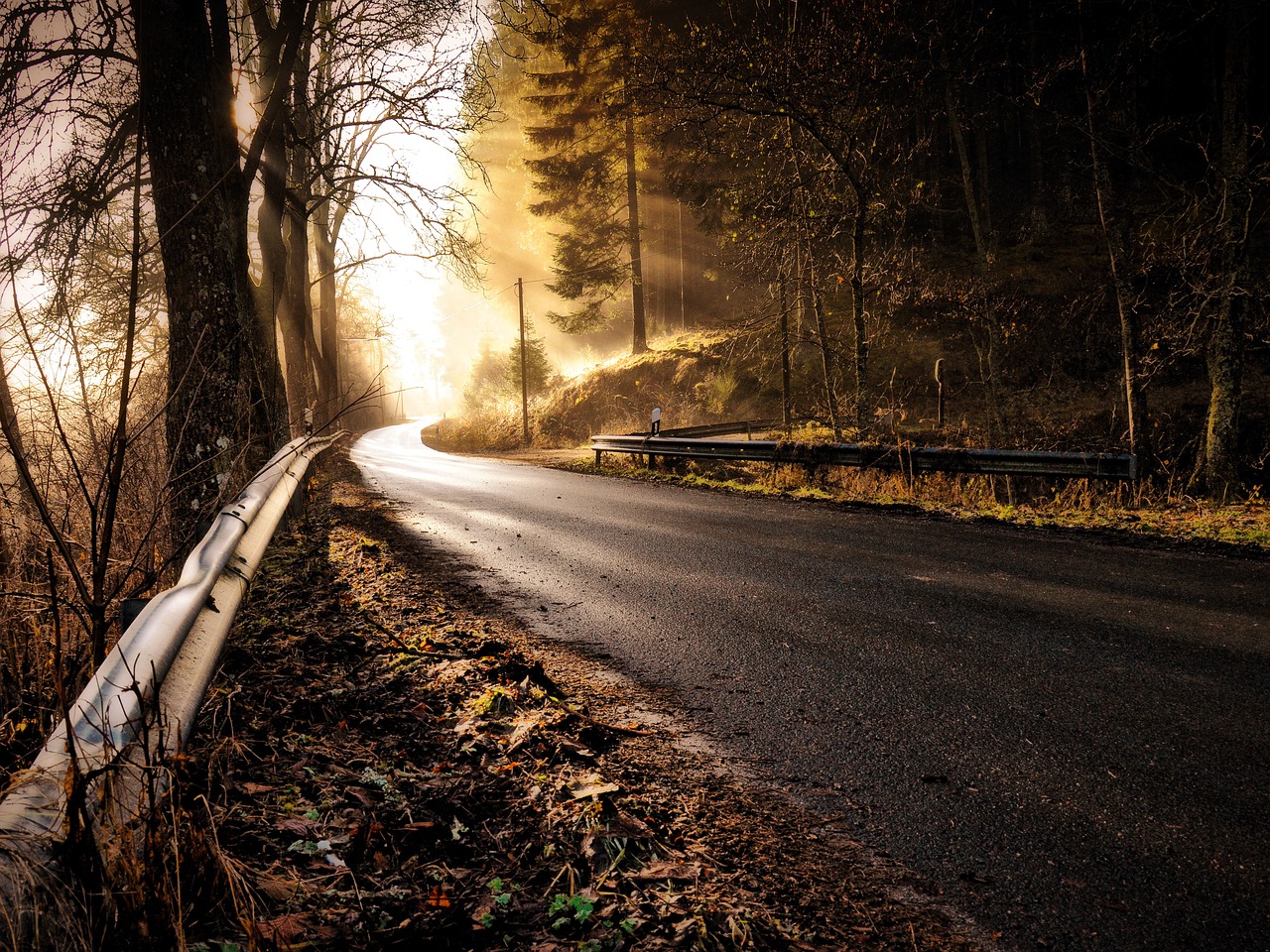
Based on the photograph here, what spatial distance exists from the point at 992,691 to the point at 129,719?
364 centimetres

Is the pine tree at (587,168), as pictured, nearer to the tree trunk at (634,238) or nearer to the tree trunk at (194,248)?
the tree trunk at (634,238)

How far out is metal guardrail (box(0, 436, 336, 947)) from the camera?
112cm

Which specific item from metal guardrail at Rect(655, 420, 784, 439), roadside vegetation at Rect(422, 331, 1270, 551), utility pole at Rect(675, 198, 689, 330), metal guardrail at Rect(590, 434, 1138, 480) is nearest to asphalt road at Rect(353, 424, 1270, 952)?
roadside vegetation at Rect(422, 331, 1270, 551)

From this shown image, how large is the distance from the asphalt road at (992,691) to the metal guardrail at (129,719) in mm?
2161

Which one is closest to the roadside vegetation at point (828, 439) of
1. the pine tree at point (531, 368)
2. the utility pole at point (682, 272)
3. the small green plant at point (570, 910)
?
the pine tree at point (531, 368)

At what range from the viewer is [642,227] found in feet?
97.2

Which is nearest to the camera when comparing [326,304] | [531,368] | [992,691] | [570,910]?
[570,910]

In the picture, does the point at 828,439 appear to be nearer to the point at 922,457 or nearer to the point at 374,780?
the point at 922,457

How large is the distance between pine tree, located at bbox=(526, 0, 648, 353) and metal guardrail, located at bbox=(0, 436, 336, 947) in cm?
2894

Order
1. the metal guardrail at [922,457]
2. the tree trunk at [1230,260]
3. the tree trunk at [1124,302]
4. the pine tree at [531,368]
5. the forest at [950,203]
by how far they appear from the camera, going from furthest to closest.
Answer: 1. the pine tree at [531,368]
2. the tree trunk at [1124,302]
3. the forest at [950,203]
4. the tree trunk at [1230,260]
5. the metal guardrail at [922,457]

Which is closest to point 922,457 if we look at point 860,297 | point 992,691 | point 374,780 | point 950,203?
point 860,297

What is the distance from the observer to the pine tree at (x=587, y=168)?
1078 inches

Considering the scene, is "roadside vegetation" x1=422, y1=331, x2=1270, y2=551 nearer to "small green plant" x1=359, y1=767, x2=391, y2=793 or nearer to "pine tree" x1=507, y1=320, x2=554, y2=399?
"pine tree" x1=507, y1=320, x2=554, y2=399

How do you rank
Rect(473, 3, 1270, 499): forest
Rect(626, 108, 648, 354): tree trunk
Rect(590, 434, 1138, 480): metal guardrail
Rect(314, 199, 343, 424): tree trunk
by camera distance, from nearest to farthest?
Rect(590, 434, 1138, 480): metal guardrail → Rect(473, 3, 1270, 499): forest → Rect(314, 199, 343, 424): tree trunk → Rect(626, 108, 648, 354): tree trunk
